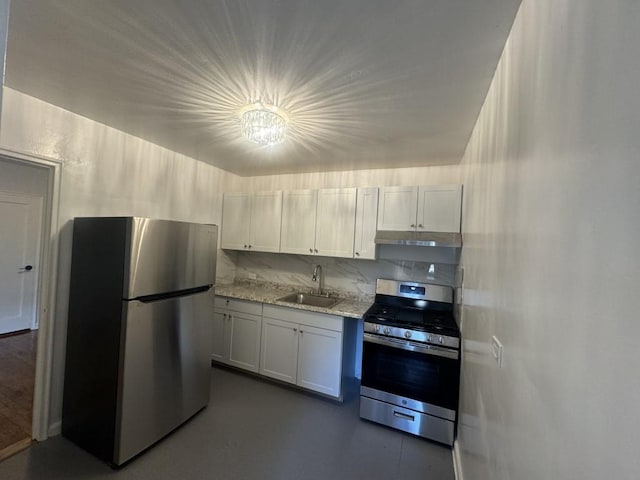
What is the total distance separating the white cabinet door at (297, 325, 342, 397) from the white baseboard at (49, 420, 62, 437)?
6.17ft

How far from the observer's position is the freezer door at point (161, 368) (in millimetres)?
1822

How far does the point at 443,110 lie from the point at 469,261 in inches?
40.1

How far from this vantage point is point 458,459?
193cm

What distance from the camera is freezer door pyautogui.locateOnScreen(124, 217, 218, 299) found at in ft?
6.02

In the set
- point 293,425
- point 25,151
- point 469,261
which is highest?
point 25,151

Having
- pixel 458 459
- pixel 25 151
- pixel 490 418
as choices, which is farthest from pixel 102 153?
pixel 458 459

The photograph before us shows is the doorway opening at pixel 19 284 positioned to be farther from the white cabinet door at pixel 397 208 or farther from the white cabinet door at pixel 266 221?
the white cabinet door at pixel 397 208

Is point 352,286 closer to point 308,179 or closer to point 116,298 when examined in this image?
point 308,179

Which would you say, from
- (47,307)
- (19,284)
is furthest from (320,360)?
(19,284)

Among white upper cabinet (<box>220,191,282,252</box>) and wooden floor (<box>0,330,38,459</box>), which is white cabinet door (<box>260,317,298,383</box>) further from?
wooden floor (<box>0,330,38,459</box>)

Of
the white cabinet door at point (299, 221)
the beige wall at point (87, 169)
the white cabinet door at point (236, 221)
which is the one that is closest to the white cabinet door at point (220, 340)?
the white cabinet door at point (236, 221)

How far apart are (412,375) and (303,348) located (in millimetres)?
1041

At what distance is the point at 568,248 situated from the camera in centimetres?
62

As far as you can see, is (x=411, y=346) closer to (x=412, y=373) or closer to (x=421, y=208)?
(x=412, y=373)
